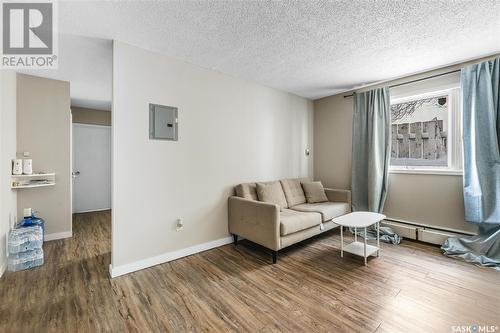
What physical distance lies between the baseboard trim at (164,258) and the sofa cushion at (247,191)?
2.16 feet

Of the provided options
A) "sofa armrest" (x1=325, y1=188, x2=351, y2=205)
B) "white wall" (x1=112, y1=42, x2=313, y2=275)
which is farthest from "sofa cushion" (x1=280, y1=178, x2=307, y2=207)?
"sofa armrest" (x1=325, y1=188, x2=351, y2=205)

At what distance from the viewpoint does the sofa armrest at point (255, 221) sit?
8.43 ft

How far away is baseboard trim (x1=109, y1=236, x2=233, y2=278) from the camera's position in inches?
91.4

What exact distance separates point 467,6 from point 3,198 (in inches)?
189

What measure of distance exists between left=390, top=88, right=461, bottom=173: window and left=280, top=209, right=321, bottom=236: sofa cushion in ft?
5.42

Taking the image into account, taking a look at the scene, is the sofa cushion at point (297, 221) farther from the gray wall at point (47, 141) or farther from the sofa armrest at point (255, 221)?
the gray wall at point (47, 141)

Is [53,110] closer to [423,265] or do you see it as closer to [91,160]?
[91,160]

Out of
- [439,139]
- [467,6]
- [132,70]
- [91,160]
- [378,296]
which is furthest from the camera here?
[91,160]

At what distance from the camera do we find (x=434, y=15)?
6.36 feet

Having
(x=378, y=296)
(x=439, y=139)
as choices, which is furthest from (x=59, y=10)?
(x=439, y=139)

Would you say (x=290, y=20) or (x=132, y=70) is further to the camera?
(x=132, y=70)

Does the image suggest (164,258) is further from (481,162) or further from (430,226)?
(481,162)

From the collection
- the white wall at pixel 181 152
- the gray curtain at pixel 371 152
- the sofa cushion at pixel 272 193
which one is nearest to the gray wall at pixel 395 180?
the gray curtain at pixel 371 152

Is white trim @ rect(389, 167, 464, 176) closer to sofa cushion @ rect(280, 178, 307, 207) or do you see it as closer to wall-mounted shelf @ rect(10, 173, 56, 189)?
sofa cushion @ rect(280, 178, 307, 207)
